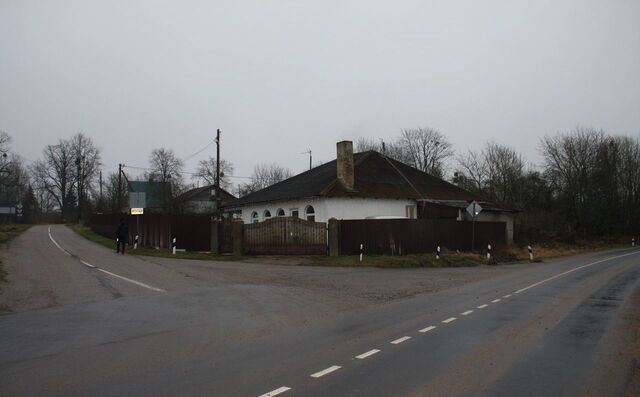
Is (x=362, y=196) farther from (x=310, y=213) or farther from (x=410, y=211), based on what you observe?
(x=410, y=211)

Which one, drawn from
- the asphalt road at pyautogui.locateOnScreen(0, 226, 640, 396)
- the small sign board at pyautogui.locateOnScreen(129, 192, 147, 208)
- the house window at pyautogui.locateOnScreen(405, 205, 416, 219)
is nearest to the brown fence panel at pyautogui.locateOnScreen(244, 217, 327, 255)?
the house window at pyautogui.locateOnScreen(405, 205, 416, 219)

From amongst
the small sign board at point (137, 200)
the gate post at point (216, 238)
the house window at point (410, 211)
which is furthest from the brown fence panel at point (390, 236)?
the small sign board at point (137, 200)

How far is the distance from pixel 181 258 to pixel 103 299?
13.7m

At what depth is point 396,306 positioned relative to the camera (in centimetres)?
1118

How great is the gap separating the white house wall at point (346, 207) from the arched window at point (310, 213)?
17 cm

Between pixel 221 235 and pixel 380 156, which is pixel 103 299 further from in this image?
pixel 380 156

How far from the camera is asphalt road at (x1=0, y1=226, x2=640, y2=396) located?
219 inches

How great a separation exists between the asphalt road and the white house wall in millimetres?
14635

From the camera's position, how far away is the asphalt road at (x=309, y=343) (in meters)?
5.56

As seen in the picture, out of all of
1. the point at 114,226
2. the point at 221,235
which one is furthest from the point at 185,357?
the point at 114,226

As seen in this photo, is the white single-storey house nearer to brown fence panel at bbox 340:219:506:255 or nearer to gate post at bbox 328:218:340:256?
gate post at bbox 328:218:340:256

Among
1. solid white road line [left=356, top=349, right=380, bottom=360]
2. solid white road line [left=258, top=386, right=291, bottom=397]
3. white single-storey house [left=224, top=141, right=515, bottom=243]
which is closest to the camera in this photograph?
solid white road line [left=258, top=386, right=291, bottom=397]

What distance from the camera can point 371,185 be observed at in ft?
102

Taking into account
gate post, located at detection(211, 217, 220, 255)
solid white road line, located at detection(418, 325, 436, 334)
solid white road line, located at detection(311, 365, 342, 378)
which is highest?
gate post, located at detection(211, 217, 220, 255)
